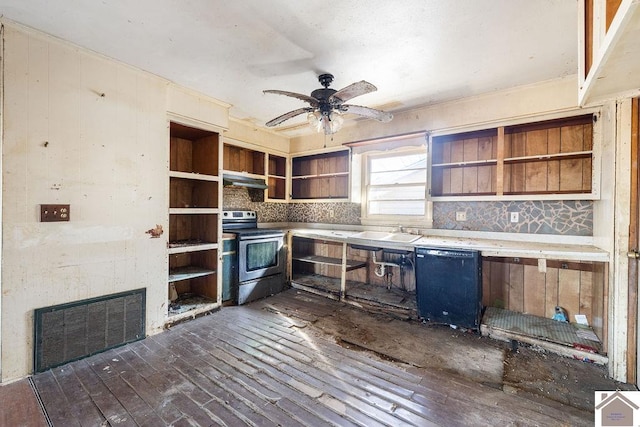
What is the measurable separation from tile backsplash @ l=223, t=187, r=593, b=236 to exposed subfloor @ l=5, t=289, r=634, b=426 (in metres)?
1.22

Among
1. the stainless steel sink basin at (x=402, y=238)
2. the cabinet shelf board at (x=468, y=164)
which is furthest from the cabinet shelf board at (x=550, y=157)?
the stainless steel sink basin at (x=402, y=238)

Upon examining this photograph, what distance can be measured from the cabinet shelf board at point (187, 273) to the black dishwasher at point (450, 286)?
8.08 ft

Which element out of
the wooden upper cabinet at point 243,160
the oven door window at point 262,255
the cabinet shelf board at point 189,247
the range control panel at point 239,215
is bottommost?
the oven door window at point 262,255

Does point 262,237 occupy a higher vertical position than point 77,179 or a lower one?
lower

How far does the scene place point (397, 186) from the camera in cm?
382

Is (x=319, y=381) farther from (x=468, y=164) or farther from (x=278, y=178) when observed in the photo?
(x=278, y=178)

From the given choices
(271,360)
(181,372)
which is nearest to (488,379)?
(271,360)

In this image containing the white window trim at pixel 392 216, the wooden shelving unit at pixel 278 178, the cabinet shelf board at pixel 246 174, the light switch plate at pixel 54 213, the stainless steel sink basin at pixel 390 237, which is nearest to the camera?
the light switch plate at pixel 54 213

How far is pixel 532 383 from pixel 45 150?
404cm

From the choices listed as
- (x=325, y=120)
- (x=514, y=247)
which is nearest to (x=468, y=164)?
(x=514, y=247)

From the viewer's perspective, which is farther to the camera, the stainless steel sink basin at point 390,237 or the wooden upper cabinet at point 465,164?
the stainless steel sink basin at point 390,237

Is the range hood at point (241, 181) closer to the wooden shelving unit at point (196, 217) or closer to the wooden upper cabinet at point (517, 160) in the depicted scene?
the wooden shelving unit at point (196, 217)

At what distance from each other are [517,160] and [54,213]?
4.33 meters

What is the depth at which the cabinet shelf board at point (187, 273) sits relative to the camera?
3.01 meters
